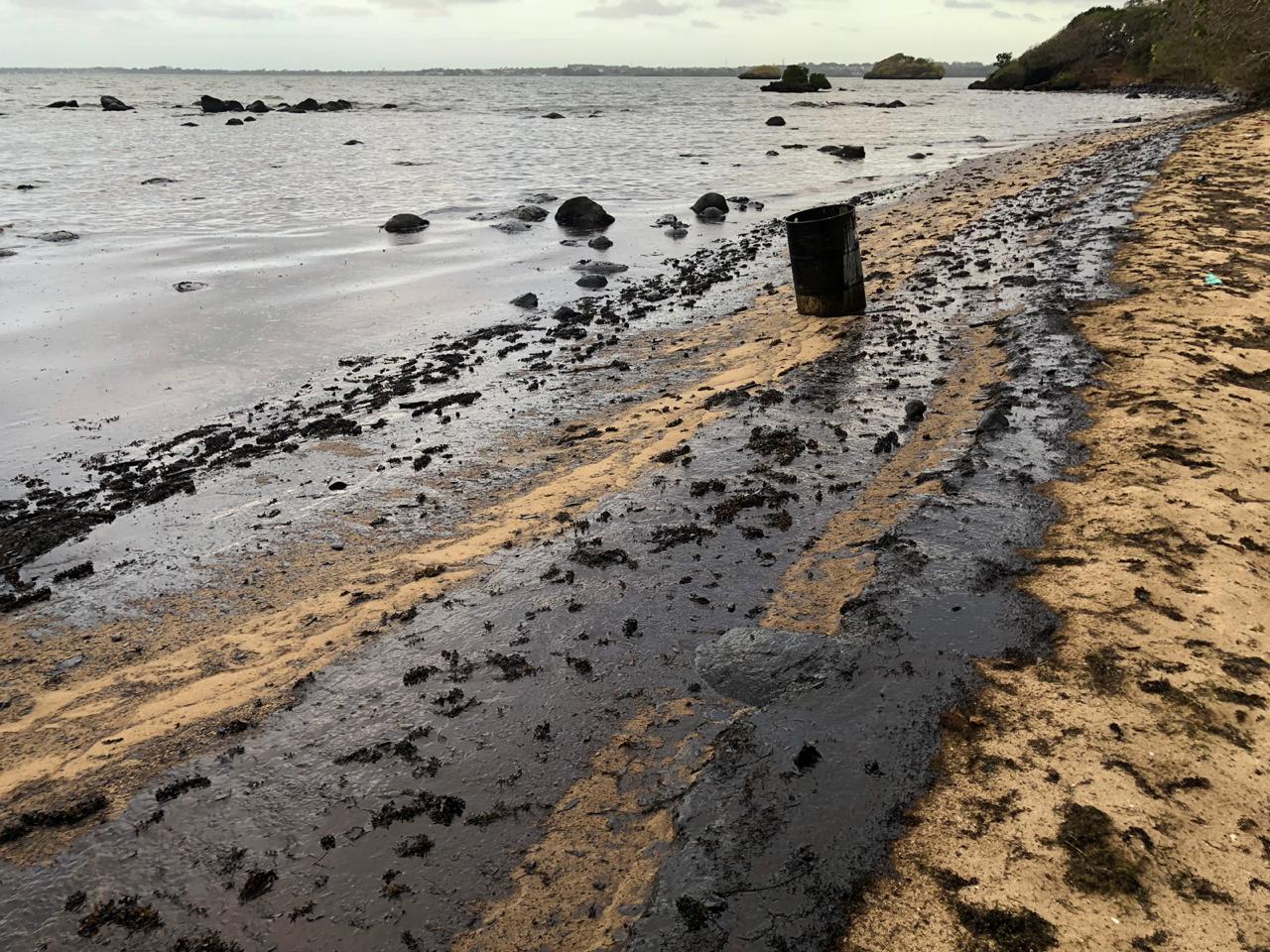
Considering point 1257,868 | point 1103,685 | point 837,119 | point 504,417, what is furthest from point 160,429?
point 837,119

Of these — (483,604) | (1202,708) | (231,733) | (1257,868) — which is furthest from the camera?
(483,604)

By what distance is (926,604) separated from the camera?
4.09 m

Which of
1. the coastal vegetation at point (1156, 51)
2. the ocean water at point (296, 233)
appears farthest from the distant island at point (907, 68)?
the ocean water at point (296, 233)

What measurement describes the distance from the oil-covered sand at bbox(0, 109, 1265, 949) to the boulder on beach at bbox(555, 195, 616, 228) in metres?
11.6

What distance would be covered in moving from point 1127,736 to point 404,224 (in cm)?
1803

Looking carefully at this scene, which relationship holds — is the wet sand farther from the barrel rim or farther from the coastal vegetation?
the coastal vegetation

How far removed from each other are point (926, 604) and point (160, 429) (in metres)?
7.33

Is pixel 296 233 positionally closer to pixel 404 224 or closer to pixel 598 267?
pixel 404 224

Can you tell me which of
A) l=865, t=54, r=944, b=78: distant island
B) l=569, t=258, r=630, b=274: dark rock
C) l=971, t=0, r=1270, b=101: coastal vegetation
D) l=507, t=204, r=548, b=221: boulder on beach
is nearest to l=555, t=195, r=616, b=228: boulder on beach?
l=507, t=204, r=548, b=221: boulder on beach

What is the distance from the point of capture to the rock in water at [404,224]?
18000 millimetres

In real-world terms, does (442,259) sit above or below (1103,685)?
above

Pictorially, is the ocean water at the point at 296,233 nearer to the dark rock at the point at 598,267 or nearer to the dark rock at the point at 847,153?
the dark rock at the point at 598,267

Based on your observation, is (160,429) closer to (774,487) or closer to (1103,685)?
(774,487)

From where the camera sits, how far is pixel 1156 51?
Result: 124ft
